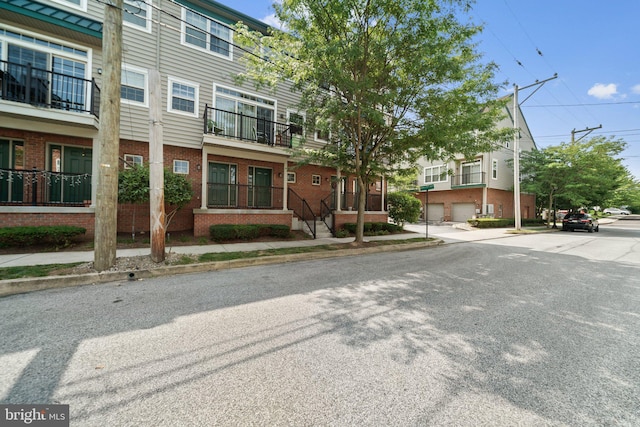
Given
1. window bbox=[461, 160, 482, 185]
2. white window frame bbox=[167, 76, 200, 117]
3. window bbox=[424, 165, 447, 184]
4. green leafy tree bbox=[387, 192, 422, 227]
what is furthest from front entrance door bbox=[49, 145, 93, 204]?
window bbox=[461, 160, 482, 185]

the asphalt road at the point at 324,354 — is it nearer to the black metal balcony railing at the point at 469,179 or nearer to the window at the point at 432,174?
the black metal balcony railing at the point at 469,179

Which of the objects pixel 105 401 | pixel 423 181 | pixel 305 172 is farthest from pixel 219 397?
pixel 423 181

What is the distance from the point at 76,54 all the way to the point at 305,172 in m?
9.81

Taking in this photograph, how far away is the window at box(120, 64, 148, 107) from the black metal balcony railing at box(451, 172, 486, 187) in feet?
82.4

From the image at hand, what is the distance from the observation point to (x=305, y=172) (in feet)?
45.8

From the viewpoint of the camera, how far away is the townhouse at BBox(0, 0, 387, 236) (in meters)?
8.13

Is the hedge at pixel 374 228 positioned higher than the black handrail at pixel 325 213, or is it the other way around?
the black handrail at pixel 325 213

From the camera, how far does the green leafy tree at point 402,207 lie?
15969mm

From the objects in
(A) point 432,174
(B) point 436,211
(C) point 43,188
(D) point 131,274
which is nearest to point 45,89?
(C) point 43,188

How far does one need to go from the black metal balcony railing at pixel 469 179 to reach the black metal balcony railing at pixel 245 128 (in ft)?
62.9

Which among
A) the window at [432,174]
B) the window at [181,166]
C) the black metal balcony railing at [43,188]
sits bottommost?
the black metal balcony railing at [43,188]

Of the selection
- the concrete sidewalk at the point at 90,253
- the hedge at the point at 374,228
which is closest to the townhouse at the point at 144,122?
the hedge at the point at 374,228

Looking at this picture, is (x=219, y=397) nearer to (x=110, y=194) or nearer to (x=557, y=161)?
(x=110, y=194)

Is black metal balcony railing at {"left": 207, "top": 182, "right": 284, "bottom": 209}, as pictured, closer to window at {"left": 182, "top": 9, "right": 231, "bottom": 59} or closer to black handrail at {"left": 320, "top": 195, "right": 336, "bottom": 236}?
black handrail at {"left": 320, "top": 195, "right": 336, "bottom": 236}
